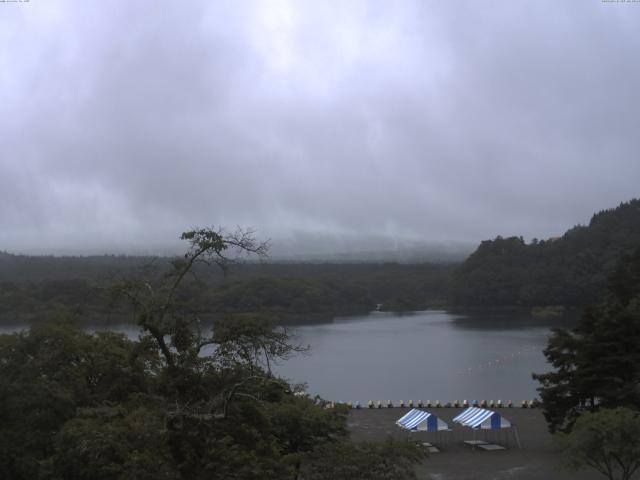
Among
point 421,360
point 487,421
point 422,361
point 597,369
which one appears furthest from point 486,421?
point 421,360

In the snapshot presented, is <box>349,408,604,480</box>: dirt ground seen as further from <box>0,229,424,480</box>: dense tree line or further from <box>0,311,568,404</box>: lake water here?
<box>0,229,424,480</box>: dense tree line

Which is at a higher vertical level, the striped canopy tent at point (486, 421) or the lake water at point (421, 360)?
the striped canopy tent at point (486, 421)

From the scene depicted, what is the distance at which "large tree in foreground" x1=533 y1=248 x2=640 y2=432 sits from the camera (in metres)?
16.0

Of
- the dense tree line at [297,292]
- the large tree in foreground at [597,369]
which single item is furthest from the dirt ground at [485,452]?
the dense tree line at [297,292]

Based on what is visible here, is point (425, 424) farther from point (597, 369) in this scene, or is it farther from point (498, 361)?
point (498, 361)

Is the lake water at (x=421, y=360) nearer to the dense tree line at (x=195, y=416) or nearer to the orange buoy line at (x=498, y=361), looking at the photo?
the orange buoy line at (x=498, y=361)

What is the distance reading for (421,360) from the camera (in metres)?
40.1

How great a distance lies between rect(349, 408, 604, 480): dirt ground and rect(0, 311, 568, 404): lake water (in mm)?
3572

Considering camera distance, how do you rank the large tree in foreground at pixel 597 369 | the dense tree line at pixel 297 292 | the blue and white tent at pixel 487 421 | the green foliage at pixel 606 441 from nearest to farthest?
1. the green foliage at pixel 606 441
2. the large tree in foreground at pixel 597 369
3. the blue and white tent at pixel 487 421
4. the dense tree line at pixel 297 292

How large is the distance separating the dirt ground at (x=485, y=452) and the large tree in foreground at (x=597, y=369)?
102 centimetres

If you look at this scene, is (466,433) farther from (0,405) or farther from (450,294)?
(450,294)

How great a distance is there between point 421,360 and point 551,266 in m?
38.2

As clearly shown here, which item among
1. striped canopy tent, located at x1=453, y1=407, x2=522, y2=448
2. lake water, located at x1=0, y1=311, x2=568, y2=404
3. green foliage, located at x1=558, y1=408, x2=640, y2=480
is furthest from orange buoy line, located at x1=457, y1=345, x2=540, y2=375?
green foliage, located at x1=558, y1=408, x2=640, y2=480

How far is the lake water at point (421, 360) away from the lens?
101 feet
